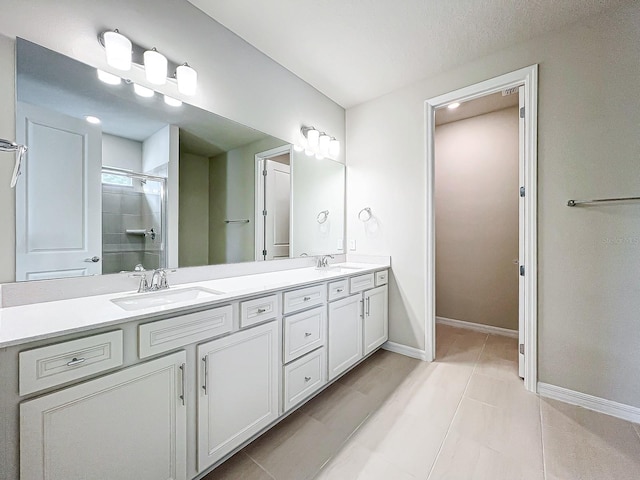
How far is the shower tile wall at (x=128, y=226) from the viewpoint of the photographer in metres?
1.41

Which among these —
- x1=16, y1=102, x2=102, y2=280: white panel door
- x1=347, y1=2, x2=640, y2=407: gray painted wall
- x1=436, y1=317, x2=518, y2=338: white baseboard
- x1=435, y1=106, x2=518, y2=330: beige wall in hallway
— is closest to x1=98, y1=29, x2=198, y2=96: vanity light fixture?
x1=16, y1=102, x2=102, y2=280: white panel door

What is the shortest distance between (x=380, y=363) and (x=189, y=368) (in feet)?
5.86

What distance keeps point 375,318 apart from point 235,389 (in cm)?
149

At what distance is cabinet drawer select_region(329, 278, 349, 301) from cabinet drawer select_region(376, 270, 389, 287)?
0.53 m

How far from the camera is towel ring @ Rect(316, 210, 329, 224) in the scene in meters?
2.76

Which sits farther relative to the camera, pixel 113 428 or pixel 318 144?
pixel 318 144

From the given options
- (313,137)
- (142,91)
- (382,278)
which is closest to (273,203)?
(313,137)

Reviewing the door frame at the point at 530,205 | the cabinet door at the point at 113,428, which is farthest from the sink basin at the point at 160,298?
the door frame at the point at 530,205

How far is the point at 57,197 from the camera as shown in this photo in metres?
1.26

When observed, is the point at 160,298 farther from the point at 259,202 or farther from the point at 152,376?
→ the point at 259,202

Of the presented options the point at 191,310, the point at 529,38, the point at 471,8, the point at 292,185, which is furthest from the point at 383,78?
the point at 191,310

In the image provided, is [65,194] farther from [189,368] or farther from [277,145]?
[277,145]

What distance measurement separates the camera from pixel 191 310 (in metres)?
1.17

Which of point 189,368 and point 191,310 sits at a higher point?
point 191,310
